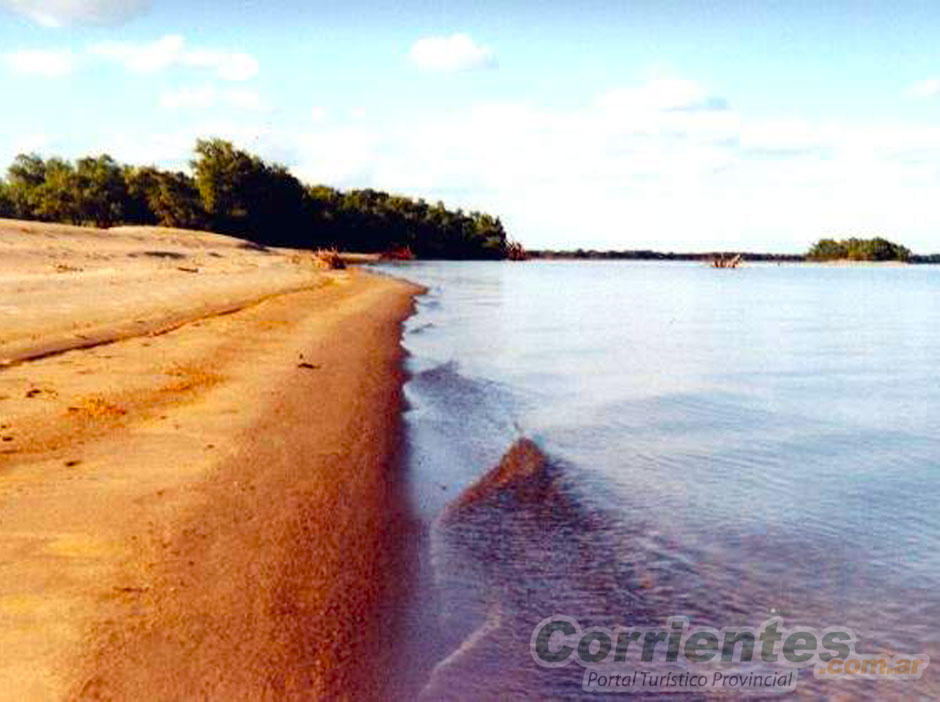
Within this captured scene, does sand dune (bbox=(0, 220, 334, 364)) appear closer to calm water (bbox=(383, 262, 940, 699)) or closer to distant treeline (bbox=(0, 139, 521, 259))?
calm water (bbox=(383, 262, 940, 699))

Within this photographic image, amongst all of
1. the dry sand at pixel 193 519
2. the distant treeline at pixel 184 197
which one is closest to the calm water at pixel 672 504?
the dry sand at pixel 193 519

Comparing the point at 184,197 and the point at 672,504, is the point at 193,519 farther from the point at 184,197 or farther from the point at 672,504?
the point at 184,197

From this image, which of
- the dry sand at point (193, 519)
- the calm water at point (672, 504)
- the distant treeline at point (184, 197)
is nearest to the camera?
the dry sand at point (193, 519)

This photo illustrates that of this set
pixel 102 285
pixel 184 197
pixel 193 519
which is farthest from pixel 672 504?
pixel 184 197

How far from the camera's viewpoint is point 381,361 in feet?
58.7

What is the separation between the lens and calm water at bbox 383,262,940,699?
6.09 metres

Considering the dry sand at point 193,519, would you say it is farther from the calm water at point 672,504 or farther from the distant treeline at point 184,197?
the distant treeline at point 184,197

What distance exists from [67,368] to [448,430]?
599 centimetres

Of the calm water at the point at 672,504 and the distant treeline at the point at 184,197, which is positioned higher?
the distant treeline at the point at 184,197

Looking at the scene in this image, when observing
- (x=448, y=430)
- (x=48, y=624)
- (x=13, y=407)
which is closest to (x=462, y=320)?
(x=448, y=430)

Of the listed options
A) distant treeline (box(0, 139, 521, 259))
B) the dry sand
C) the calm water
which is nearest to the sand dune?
the dry sand

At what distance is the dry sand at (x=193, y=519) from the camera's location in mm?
4773

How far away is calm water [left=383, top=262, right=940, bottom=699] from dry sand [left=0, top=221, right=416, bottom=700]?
60 centimetres

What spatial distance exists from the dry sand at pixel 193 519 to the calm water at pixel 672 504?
1.96 ft
